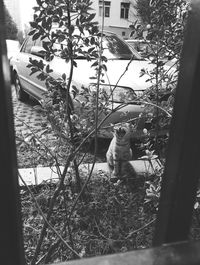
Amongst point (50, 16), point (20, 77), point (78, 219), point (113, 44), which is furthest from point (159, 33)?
point (20, 77)

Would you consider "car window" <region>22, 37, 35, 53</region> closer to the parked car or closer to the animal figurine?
the parked car

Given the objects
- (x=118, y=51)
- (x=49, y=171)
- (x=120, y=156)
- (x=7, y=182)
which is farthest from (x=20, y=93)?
(x=7, y=182)

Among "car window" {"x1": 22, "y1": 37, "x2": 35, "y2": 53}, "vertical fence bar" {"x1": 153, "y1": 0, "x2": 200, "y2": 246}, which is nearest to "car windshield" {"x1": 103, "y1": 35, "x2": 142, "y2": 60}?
"car window" {"x1": 22, "y1": 37, "x2": 35, "y2": 53}

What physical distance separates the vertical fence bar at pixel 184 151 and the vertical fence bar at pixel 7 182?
326 mm

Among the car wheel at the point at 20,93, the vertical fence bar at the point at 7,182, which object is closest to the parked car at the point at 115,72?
the car wheel at the point at 20,93

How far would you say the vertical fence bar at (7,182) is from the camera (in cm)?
47

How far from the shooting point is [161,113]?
7.55ft

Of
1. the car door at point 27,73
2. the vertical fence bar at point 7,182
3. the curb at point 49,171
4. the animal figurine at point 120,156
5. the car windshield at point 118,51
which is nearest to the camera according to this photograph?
the vertical fence bar at point 7,182

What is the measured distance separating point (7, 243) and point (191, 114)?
44cm

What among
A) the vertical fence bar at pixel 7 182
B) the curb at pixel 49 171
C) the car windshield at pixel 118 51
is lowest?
the curb at pixel 49 171

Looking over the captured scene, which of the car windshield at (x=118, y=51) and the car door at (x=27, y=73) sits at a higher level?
the car windshield at (x=118, y=51)

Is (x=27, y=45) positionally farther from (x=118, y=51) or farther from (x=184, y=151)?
(x=184, y=151)

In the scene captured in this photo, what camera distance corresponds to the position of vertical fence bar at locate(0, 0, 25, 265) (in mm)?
468

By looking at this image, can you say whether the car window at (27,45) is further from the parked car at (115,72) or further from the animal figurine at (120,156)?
the animal figurine at (120,156)
